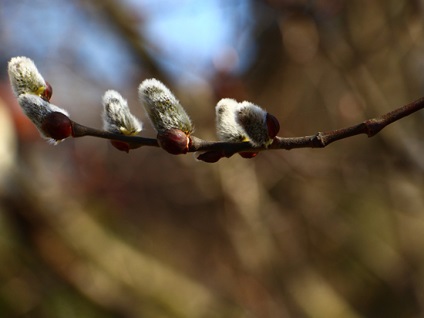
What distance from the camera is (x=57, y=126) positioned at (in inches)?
29.3

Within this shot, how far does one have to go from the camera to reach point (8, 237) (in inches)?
101

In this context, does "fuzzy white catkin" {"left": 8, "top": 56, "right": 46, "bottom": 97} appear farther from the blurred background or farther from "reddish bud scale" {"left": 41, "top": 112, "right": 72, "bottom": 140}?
the blurred background

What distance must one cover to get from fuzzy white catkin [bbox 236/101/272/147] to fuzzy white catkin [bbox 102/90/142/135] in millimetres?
145

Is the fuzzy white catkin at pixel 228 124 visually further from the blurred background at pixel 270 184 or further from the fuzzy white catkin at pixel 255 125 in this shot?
the blurred background at pixel 270 184

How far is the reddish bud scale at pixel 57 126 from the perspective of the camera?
2.44 ft

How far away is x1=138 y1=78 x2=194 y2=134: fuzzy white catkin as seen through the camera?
75cm

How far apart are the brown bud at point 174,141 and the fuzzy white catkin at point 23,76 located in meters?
0.18

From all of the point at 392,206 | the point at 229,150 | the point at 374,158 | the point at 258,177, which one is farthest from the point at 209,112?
the point at 229,150

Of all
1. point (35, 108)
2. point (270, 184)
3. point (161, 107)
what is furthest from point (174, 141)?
point (270, 184)

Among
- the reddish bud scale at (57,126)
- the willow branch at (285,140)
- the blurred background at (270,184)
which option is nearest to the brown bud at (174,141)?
the willow branch at (285,140)

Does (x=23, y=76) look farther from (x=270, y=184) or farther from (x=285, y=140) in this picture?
(x=270, y=184)

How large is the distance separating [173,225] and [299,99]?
1845 millimetres

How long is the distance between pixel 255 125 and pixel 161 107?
0.12 m

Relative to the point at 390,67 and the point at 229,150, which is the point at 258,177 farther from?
the point at 229,150
